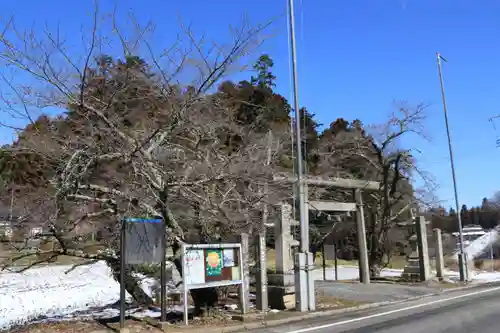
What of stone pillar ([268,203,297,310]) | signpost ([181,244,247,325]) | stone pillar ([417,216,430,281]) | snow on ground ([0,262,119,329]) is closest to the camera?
signpost ([181,244,247,325])

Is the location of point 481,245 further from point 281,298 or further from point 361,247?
point 281,298

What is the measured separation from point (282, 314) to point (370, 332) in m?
3.21

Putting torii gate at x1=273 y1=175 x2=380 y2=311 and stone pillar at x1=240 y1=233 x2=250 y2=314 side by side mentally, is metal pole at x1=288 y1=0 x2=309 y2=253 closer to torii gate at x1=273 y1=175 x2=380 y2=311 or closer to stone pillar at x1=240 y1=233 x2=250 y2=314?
torii gate at x1=273 y1=175 x2=380 y2=311

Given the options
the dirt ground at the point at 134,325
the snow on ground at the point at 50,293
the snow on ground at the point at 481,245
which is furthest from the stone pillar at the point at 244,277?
the snow on ground at the point at 481,245

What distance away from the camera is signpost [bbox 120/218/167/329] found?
978cm

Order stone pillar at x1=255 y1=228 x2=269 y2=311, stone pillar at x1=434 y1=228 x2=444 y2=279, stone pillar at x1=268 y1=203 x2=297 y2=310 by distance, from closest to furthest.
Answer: stone pillar at x1=255 y1=228 x2=269 y2=311, stone pillar at x1=268 y1=203 x2=297 y2=310, stone pillar at x1=434 y1=228 x2=444 y2=279

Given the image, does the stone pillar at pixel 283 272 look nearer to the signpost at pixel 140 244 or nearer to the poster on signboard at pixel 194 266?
the poster on signboard at pixel 194 266

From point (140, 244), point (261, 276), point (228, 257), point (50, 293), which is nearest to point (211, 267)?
point (228, 257)

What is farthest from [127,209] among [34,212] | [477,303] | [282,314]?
[477,303]

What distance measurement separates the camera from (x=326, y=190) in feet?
78.0

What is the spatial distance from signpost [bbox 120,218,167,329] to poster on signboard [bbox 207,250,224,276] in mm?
1446

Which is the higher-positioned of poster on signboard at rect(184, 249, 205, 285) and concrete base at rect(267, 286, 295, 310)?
poster on signboard at rect(184, 249, 205, 285)

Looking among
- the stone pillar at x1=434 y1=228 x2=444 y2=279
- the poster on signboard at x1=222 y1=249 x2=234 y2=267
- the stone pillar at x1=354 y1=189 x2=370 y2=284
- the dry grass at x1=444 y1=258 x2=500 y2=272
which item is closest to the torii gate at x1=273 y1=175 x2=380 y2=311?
the stone pillar at x1=354 y1=189 x2=370 y2=284

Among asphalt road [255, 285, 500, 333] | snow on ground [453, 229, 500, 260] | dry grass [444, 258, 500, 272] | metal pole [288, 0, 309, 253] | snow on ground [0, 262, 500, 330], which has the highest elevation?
metal pole [288, 0, 309, 253]
